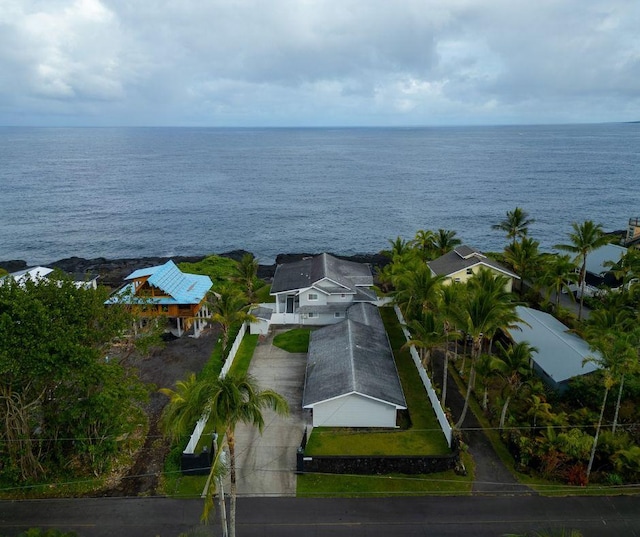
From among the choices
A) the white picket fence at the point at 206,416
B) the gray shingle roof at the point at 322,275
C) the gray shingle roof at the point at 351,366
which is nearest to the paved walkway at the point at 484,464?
the gray shingle roof at the point at 351,366

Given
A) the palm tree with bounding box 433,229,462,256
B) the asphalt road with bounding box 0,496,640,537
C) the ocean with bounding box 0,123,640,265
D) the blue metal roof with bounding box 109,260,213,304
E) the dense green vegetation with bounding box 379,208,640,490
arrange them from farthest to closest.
Result: the ocean with bounding box 0,123,640,265, the palm tree with bounding box 433,229,462,256, the blue metal roof with bounding box 109,260,213,304, the dense green vegetation with bounding box 379,208,640,490, the asphalt road with bounding box 0,496,640,537

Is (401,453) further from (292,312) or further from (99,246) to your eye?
(99,246)

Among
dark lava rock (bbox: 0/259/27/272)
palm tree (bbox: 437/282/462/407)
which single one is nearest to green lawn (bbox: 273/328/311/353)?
palm tree (bbox: 437/282/462/407)

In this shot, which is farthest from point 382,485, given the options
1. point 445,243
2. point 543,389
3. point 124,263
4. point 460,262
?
point 124,263

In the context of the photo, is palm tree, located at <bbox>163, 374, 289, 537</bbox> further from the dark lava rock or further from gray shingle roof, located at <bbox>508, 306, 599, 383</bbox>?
the dark lava rock

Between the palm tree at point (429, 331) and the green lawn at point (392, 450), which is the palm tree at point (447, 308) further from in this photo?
the green lawn at point (392, 450)

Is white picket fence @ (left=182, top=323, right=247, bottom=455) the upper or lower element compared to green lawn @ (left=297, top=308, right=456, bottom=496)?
upper
